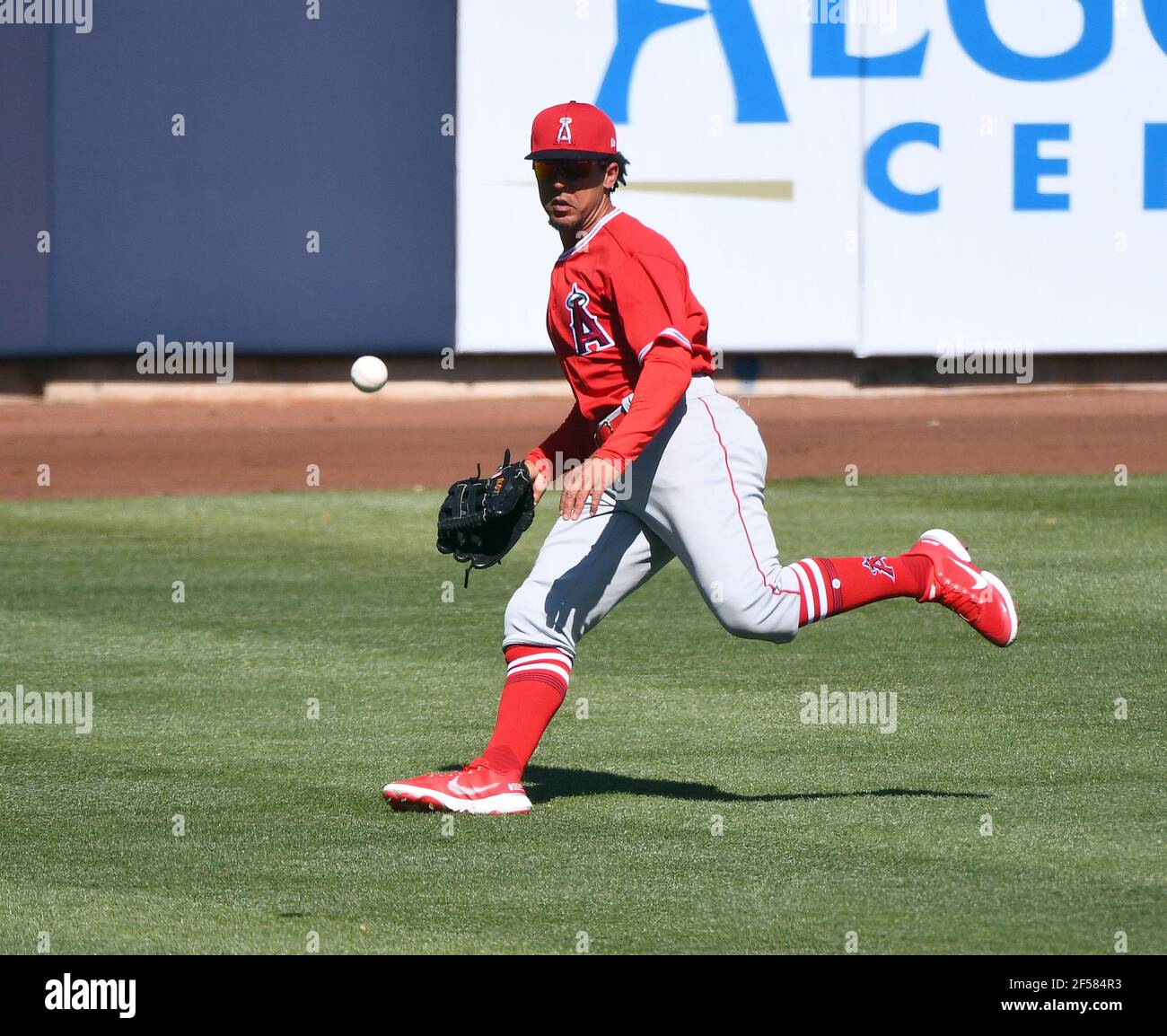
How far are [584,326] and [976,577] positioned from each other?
146 centimetres

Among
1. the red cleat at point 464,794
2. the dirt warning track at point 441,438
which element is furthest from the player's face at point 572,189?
the dirt warning track at point 441,438

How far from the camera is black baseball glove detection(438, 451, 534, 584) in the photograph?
17.9ft

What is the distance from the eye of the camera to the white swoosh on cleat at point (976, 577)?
5734 mm

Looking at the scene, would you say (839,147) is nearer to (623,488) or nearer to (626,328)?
(623,488)

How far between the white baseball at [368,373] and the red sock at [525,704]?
8956 millimetres

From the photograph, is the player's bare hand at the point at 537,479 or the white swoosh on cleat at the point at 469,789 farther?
the player's bare hand at the point at 537,479

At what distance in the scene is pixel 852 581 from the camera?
18.2ft

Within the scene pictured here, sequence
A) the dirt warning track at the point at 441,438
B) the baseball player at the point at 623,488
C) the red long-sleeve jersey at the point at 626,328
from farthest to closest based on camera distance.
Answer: the dirt warning track at the point at 441,438
the baseball player at the point at 623,488
the red long-sleeve jersey at the point at 626,328

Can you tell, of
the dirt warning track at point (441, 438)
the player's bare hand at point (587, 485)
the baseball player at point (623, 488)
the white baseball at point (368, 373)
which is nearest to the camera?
the player's bare hand at point (587, 485)

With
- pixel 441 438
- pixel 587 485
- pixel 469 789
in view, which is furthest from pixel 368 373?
pixel 587 485

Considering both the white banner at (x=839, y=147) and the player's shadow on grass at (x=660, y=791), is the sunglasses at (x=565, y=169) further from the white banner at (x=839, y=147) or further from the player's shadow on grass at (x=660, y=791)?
the white banner at (x=839, y=147)

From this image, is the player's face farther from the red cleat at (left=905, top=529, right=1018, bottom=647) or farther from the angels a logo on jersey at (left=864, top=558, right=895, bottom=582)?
the red cleat at (left=905, top=529, right=1018, bottom=647)

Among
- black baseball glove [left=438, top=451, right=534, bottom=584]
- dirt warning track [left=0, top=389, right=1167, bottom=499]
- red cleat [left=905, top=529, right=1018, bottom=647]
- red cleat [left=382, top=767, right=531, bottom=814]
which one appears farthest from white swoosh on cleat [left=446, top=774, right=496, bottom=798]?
dirt warning track [left=0, top=389, right=1167, bottom=499]

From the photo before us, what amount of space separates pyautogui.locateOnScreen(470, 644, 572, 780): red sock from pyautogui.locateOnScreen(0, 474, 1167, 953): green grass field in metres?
0.21
